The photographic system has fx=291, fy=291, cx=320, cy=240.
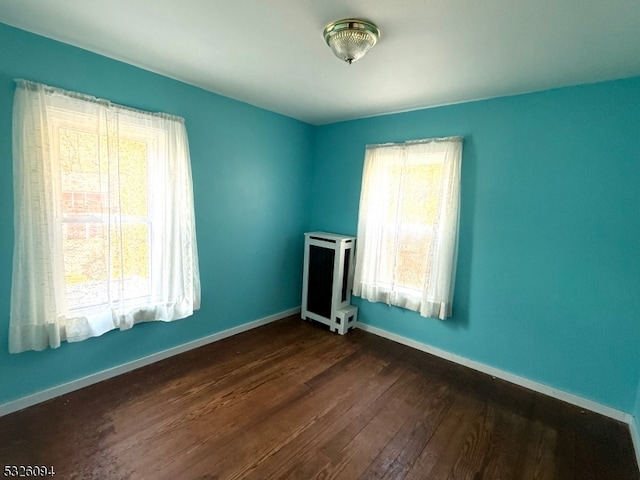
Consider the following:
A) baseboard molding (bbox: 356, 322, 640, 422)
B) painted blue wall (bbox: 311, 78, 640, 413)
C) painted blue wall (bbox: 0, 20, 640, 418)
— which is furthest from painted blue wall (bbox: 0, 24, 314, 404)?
painted blue wall (bbox: 311, 78, 640, 413)

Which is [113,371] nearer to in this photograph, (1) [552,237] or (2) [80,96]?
(2) [80,96]

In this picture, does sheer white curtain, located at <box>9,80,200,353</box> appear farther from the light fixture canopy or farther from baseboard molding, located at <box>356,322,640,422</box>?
baseboard molding, located at <box>356,322,640,422</box>

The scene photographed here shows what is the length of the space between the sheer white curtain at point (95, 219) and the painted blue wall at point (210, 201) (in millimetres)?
115

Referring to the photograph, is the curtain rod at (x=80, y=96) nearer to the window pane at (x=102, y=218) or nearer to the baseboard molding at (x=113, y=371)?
the window pane at (x=102, y=218)

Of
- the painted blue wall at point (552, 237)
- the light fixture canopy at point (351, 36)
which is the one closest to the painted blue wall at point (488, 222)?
the painted blue wall at point (552, 237)

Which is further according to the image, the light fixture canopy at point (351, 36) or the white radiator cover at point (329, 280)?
the white radiator cover at point (329, 280)

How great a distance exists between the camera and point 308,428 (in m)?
1.83

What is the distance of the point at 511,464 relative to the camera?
5.39ft

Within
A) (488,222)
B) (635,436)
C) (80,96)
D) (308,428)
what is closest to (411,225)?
(488,222)

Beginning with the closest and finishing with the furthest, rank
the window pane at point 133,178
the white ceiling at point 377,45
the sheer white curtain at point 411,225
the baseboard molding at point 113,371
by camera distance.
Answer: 1. the white ceiling at point 377,45
2. the baseboard molding at point 113,371
3. the window pane at point 133,178
4. the sheer white curtain at point 411,225

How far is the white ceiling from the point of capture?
Answer: 1.36 m

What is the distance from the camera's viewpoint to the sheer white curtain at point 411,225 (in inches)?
100

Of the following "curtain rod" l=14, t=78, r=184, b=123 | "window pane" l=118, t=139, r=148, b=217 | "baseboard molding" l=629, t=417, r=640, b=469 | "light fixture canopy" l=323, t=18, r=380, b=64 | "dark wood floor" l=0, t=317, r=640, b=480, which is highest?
"light fixture canopy" l=323, t=18, r=380, b=64

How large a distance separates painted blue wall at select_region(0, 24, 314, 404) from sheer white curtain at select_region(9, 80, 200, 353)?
115 millimetres
